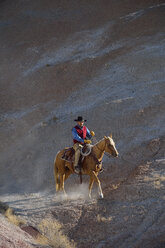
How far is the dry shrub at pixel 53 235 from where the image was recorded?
1181 centimetres

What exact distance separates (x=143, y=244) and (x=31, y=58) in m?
32.5

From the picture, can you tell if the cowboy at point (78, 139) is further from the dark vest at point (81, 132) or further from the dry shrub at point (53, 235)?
the dry shrub at point (53, 235)

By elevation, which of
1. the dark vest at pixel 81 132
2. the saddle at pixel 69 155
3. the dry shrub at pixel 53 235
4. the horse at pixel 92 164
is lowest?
the dry shrub at pixel 53 235

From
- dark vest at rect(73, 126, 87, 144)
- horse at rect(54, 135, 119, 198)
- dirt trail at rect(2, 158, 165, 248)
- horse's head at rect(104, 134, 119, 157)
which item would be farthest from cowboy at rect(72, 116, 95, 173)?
dirt trail at rect(2, 158, 165, 248)

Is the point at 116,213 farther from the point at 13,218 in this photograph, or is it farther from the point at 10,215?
the point at 10,215

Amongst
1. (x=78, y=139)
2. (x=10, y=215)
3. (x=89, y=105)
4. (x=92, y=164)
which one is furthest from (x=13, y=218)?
(x=89, y=105)

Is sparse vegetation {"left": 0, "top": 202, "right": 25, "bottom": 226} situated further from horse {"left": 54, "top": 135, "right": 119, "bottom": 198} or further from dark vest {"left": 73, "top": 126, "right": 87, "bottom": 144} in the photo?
dark vest {"left": 73, "top": 126, "right": 87, "bottom": 144}

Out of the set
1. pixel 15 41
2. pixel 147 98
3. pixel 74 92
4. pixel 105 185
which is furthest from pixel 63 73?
pixel 105 185

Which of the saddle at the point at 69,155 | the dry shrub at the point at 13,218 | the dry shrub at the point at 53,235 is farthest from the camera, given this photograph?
the saddle at the point at 69,155

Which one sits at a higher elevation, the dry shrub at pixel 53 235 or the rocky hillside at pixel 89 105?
the rocky hillside at pixel 89 105

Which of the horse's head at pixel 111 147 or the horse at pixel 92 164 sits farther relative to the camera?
the horse at pixel 92 164

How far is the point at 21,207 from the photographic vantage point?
1612cm

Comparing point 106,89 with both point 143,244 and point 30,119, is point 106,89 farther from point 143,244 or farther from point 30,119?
point 143,244

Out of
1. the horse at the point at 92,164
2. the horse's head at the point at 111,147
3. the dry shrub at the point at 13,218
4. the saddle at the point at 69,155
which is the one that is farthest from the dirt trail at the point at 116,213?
the saddle at the point at 69,155
